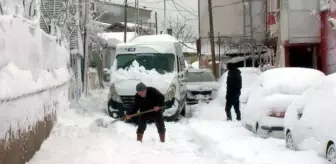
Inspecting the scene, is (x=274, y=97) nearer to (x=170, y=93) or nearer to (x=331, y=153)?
(x=331, y=153)

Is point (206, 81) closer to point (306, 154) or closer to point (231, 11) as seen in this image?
point (306, 154)

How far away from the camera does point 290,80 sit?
11.7 metres

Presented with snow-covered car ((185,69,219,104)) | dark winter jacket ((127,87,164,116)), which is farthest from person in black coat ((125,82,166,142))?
snow-covered car ((185,69,219,104))

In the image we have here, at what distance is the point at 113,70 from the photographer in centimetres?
1659

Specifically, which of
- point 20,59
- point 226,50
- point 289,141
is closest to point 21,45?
point 20,59

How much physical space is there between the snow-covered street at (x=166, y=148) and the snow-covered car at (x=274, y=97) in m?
0.26

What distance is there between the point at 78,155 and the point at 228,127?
6.62 meters

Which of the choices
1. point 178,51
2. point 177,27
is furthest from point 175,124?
point 177,27

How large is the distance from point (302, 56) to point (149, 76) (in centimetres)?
1483

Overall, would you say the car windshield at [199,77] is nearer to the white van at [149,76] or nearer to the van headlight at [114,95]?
the white van at [149,76]

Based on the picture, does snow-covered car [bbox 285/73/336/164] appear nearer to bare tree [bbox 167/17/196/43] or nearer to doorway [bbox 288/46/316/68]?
doorway [bbox 288/46/316/68]

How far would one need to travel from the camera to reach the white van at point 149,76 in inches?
621

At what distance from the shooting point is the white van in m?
15.8

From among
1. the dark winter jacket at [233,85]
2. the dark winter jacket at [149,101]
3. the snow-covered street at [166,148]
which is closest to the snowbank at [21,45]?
the snow-covered street at [166,148]
